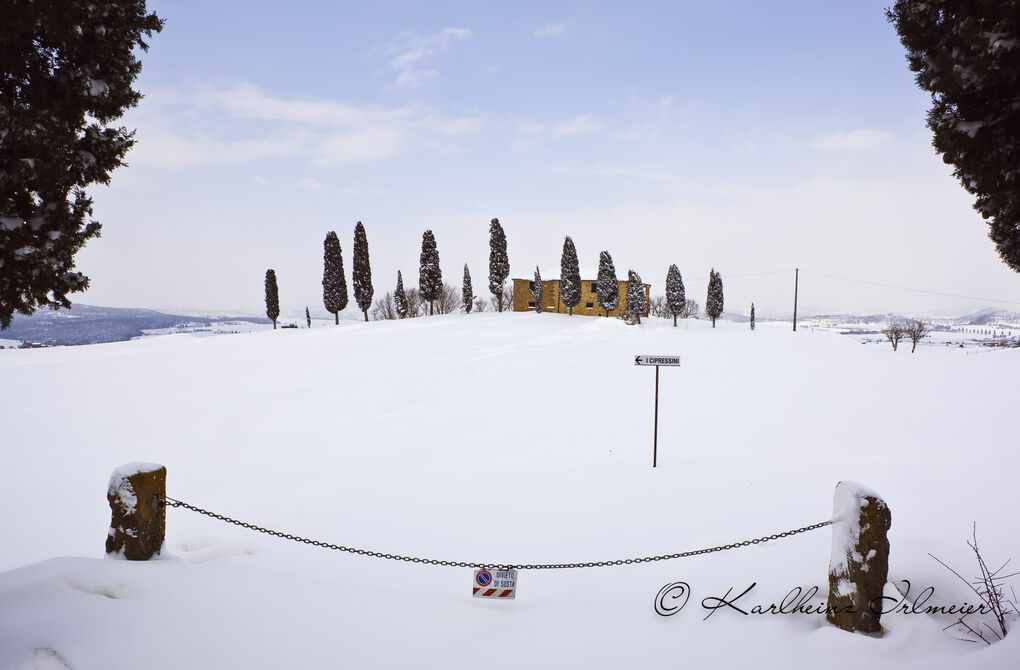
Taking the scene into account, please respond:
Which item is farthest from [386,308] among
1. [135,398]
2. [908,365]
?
[908,365]

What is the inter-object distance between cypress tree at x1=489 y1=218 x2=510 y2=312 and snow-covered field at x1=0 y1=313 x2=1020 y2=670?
3278 centimetres

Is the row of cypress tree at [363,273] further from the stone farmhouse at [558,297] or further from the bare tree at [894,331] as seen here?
the bare tree at [894,331]

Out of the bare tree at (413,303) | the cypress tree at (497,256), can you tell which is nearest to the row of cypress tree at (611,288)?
the cypress tree at (497,256)

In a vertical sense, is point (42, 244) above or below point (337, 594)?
above

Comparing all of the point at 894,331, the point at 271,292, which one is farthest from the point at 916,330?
the point at 271,292

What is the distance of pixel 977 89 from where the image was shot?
478cm

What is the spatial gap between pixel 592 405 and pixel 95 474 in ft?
37.9

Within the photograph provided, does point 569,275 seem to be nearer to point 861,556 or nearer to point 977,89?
point 977,89

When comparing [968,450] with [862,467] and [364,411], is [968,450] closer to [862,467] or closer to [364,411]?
[862,467]

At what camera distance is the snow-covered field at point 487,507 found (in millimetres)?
3535

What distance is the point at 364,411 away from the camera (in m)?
14.1

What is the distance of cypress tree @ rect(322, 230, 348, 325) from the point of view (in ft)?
155

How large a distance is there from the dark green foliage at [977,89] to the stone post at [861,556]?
149 inches

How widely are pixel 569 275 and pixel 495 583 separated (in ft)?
159
